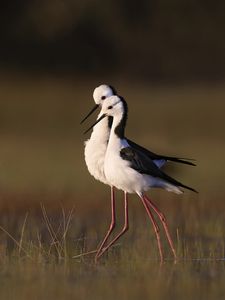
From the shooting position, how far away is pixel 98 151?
9703 millimetres

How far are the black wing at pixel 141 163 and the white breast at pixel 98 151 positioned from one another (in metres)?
0.28

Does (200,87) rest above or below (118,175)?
above

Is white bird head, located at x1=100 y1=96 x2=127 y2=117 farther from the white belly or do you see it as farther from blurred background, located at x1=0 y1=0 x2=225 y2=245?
blurred background, located at x1=0 y1=0 x2=225 y2=245

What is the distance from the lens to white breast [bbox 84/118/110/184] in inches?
380

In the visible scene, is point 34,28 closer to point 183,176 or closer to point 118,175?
point 183,176

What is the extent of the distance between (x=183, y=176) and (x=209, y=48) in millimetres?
18231

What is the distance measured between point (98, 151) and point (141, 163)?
1.45 feet

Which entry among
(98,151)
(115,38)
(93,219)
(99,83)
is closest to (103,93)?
(98,151)

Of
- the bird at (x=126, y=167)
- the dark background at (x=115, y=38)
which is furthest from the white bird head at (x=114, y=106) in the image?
the dark background at (x=115, y=38)

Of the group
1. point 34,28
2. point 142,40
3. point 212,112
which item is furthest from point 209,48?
point 212,112

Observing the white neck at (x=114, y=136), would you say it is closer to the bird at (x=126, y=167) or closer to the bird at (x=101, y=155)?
the bird at (x=126, y=167)

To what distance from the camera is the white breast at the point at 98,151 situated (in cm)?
965

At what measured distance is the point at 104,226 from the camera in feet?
36.1

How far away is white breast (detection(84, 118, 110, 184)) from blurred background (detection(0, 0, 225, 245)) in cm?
235
